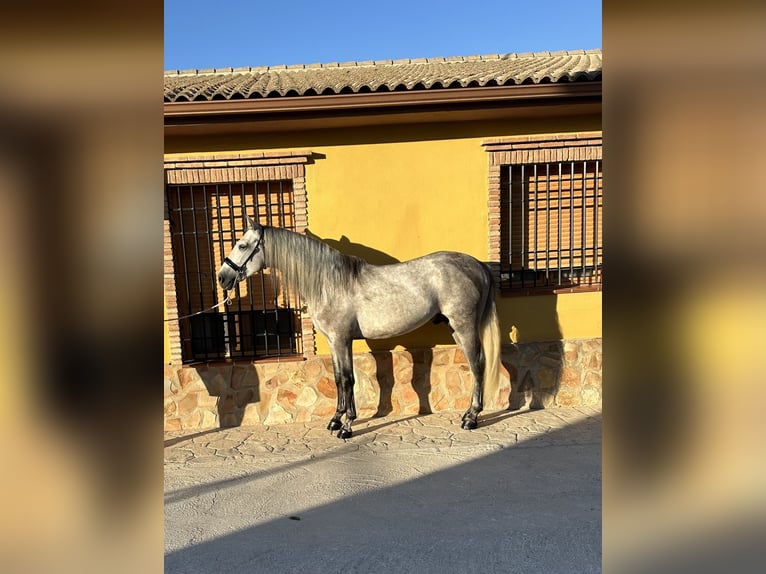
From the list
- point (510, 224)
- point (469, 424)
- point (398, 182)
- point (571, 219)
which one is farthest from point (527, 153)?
point (469, 424)

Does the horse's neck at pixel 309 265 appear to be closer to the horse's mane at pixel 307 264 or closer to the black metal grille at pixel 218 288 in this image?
the horse's mane at pixel 307 264

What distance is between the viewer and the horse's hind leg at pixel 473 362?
513 cm

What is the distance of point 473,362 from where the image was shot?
17.0 ft

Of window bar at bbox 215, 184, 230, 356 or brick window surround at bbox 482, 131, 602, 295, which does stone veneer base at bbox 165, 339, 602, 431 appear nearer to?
window bar at bbox 215, 184, 230, 356

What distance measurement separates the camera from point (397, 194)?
216 inches

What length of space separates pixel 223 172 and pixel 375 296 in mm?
1923

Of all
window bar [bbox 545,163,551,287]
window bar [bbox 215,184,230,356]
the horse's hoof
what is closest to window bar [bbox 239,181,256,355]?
window bar [bbox 215,184,230,356]

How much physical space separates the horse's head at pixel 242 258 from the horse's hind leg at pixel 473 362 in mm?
1981

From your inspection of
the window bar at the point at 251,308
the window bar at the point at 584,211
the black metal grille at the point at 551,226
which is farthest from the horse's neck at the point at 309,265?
the window bar at the point at 584,211

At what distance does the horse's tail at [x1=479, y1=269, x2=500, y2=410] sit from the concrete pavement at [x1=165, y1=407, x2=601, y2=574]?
0.40 metres
